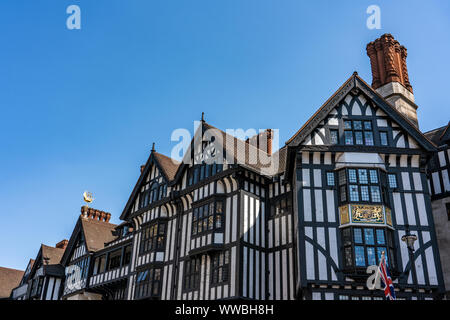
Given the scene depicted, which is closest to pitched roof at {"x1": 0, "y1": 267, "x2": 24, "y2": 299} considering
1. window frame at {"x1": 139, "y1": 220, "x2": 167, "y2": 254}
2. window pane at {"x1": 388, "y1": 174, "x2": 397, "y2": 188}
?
window frame at {"x1": 139, "y1": 220, "x2": 167, "y2": 254}

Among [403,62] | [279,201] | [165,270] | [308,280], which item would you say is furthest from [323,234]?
[403,62]

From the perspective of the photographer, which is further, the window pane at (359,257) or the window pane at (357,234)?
the window pane at (357,234)

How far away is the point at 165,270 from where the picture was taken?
26.3 metres

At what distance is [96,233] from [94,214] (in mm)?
6375

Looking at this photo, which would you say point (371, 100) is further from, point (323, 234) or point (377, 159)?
point (323, 234)

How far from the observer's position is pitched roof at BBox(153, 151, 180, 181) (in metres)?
29.2

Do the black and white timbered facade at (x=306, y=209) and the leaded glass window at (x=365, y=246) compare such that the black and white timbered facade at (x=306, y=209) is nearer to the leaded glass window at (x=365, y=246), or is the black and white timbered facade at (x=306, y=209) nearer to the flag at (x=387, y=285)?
the leaded glass window at (x=365, y=246)

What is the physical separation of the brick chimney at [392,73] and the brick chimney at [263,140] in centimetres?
797

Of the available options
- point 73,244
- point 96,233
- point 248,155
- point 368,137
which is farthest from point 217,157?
point 73,244

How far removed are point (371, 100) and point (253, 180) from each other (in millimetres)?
7307

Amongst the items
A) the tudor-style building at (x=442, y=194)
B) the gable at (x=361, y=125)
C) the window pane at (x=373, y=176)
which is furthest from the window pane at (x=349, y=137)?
the tudor-style building at (x=442, y=194)

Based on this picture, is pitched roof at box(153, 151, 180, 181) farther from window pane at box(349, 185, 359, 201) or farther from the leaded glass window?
the leaded glass window

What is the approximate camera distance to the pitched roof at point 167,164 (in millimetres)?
29220

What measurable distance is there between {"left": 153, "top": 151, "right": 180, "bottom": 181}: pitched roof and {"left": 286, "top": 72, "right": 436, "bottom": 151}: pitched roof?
1034 centimetres
